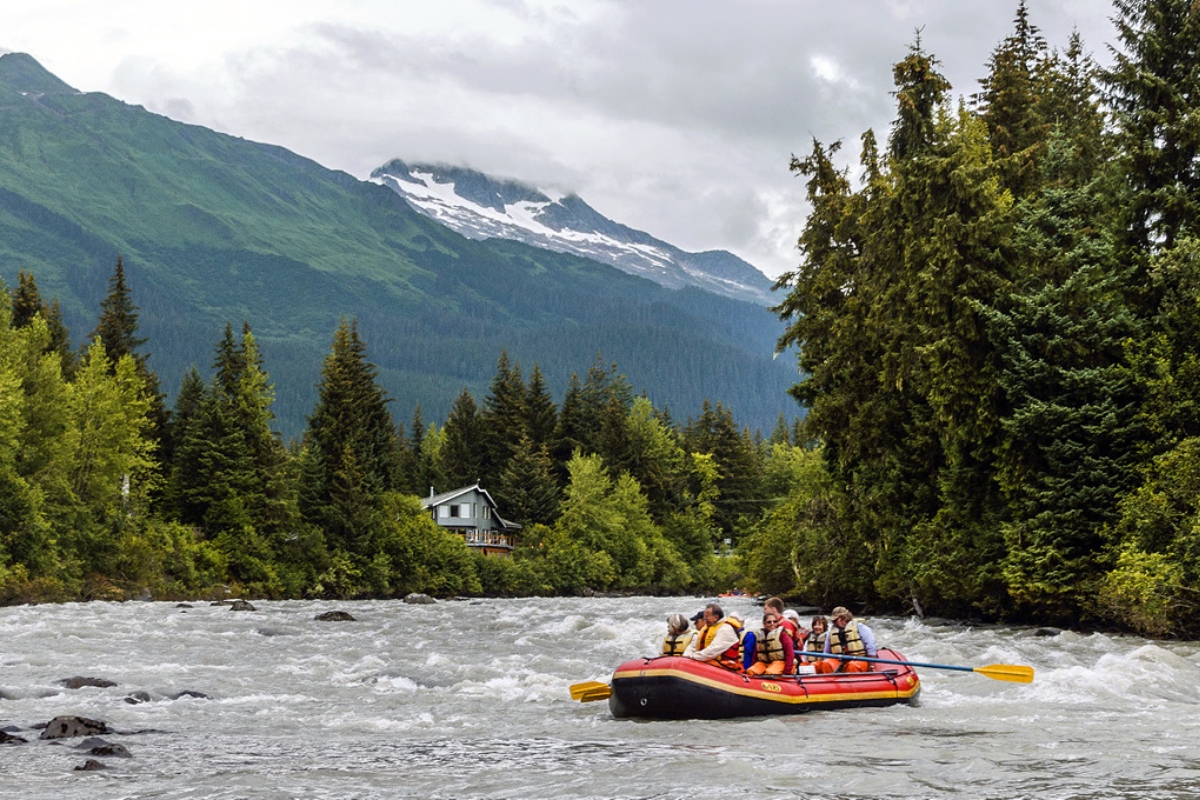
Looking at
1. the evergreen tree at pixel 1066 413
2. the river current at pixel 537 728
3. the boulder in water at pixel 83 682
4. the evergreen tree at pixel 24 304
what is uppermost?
the evergreen tree at pixel 24 304

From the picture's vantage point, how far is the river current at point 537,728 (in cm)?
1312

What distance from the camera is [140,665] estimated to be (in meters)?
25.7

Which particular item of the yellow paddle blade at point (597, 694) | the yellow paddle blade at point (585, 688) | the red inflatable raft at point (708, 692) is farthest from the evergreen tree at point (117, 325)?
the red inflatable raft at point (708, 692)

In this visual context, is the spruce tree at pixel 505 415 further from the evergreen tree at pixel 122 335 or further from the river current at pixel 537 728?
the river current at pixel 537 728

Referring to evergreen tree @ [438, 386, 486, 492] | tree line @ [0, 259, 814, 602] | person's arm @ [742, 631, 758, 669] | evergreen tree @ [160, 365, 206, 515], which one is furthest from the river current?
evergreen tree @ [438, 386, 486, 492]

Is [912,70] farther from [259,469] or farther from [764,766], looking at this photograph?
[259,469]

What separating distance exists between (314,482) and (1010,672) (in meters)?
53.5

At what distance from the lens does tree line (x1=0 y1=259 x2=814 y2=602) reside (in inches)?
2000

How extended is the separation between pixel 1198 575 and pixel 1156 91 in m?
13.6

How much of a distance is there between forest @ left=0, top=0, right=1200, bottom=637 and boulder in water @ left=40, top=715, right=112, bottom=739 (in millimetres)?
22134

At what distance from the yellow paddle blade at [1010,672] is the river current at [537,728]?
0.38m

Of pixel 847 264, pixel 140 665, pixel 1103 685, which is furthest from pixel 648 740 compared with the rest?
pixel 847 264

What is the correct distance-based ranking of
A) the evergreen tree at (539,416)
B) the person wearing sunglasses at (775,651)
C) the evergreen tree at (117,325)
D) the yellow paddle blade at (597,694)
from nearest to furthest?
the person wearing sunglasses at (775,651), the yellow paddle blade at (597,694), the evergreen tree at (117,325), the evergreen tree at (539,416)

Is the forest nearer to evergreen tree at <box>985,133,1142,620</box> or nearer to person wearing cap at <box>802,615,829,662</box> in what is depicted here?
evergreen tree at <box>985,133,1142,620</box>
